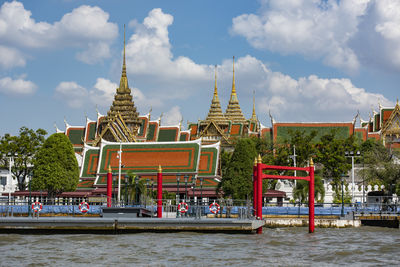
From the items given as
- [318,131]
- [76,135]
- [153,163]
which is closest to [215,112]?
[76,135]

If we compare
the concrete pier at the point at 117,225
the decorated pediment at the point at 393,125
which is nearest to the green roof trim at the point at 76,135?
the decorated pediment at the point at 393,125

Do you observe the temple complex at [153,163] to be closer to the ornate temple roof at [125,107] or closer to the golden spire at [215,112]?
the ornate temple roof at [125,107]

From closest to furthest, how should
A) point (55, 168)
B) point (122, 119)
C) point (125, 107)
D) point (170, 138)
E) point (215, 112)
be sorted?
point (55, 168) → point (122, 119) → point (170, 138) → point (125, 107) → point (215, 112)

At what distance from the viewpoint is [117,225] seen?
38219 millimetres

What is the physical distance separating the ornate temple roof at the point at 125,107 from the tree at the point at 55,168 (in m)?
40.6

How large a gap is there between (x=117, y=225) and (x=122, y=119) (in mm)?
59144

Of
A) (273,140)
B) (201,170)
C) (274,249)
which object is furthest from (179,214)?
(273,140)

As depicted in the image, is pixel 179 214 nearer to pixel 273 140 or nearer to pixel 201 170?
pixel 201 170

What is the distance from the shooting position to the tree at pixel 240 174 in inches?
2066

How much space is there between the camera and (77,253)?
30641 millimetres

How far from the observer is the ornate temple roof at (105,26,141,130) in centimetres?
10394

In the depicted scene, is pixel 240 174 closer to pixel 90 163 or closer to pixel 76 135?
pixel 90 163

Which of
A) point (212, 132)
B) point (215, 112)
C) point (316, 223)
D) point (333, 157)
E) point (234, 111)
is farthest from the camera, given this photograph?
point (234, 111)

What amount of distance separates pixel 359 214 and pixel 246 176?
29.1 feet
